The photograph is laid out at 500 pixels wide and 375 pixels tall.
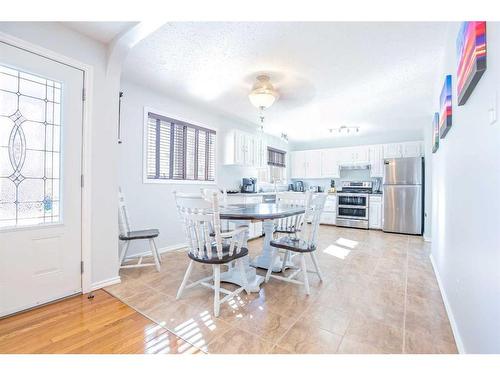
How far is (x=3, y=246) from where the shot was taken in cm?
175

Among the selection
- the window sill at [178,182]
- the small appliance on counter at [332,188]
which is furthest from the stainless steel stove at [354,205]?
the window sill at [178,182]

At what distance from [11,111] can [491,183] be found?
3.06 metres

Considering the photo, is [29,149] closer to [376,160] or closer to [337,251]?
[337,251]

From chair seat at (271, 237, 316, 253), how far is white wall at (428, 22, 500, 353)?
110 centimetres

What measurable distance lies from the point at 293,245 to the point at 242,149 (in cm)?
287

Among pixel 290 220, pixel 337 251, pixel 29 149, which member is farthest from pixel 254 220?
pixel 337 251

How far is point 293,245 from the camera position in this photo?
2314mm

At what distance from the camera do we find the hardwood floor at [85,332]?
1.44 metres

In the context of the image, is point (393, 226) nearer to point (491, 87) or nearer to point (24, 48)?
point (491, 87)

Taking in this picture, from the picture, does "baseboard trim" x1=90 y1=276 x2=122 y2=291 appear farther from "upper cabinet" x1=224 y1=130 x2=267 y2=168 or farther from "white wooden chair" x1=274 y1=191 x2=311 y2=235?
"upper cabinet" x1=224 y1=130 x2=267 y2=168

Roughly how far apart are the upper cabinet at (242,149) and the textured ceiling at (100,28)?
8.68 ft

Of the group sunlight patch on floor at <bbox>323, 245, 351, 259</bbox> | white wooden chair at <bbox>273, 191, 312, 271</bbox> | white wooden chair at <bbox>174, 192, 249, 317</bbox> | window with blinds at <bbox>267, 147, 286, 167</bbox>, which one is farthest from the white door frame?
window with blinds at <bbox>267, 147, 286, 167</bbox>

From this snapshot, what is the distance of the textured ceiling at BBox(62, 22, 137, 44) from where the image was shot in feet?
6.63

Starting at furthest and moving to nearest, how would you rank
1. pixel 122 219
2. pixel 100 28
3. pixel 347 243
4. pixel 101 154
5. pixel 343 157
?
pixel 343 157 < pixel 347 243 < pixel 122 219 < pixel 101 154 < pixel 100 28
